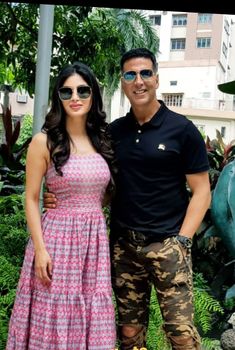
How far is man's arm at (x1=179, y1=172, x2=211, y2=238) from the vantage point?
2107mm

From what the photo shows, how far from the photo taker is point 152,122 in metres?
2.11

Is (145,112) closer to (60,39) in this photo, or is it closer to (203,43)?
(60,39)

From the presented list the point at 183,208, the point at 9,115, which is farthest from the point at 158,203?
the point at 9,115

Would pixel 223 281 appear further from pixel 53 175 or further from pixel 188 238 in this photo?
pixel 53 175

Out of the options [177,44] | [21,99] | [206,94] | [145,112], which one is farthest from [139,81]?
[177,44]

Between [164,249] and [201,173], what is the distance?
13.7 inches

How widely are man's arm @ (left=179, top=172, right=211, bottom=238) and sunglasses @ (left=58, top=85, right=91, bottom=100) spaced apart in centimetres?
54

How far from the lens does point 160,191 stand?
2.09 meters

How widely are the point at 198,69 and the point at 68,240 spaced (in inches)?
1418

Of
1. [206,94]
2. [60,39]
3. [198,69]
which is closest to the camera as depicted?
[60,39]

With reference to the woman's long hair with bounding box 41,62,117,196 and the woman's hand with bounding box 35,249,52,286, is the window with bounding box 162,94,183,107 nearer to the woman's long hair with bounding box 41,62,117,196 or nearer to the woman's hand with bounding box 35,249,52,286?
the woman's long hair with bounding box 41,62,117,196

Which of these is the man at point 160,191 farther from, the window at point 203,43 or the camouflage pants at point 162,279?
the window at point 203,43

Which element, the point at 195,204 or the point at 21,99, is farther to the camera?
the point at 21,99

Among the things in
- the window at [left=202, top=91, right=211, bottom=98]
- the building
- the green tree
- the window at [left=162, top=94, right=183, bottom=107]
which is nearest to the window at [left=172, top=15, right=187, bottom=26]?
the building
